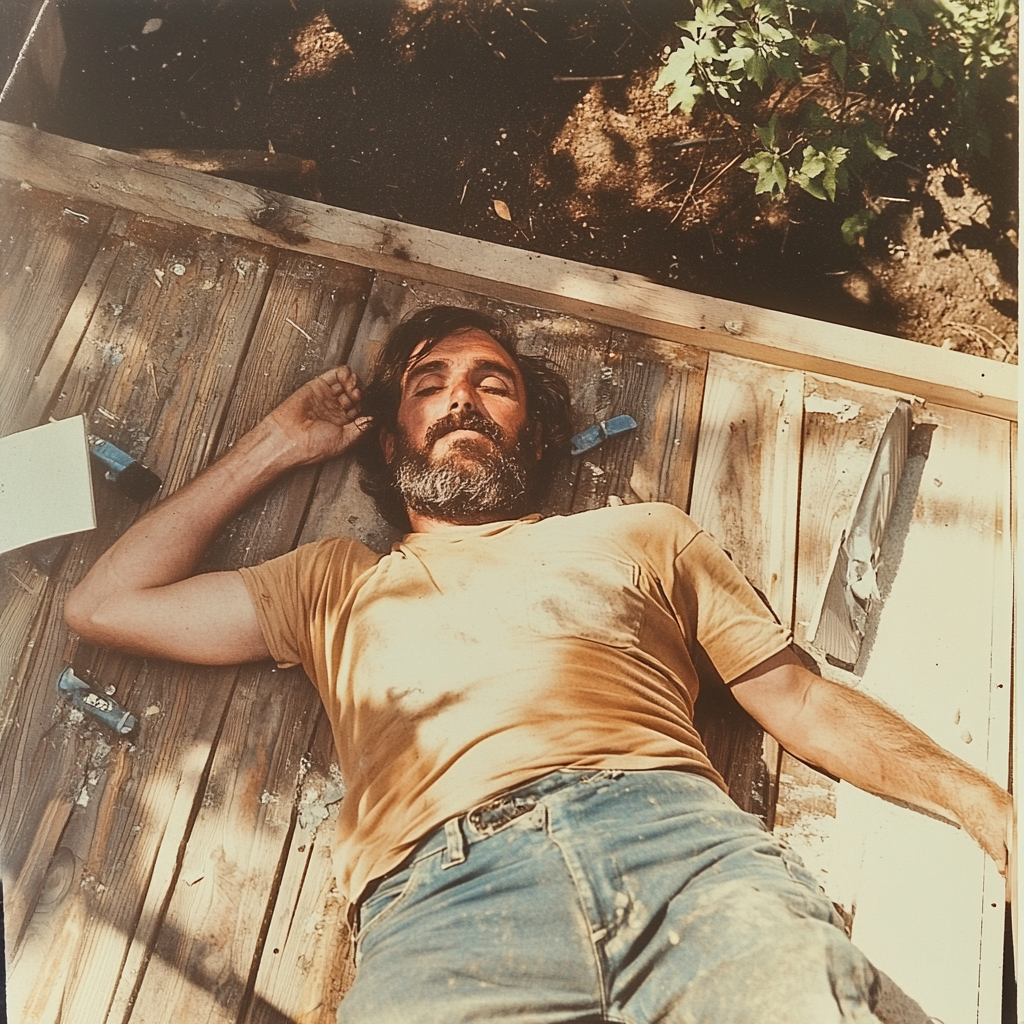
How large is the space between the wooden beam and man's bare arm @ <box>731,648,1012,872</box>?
0.51 meters

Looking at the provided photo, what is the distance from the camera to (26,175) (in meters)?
1.38

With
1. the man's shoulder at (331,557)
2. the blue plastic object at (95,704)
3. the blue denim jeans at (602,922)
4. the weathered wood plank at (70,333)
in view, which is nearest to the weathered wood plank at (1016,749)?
the blue denim jeans at (602,922)

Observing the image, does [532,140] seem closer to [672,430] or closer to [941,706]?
[672,430]

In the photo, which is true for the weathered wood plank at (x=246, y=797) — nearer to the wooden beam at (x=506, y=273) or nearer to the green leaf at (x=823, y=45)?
the wooden beam at (x=506, y=273)

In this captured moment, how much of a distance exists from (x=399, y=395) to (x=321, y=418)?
0.43ft

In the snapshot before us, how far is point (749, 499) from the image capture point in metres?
1.28

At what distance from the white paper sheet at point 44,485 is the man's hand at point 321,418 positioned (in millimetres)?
296

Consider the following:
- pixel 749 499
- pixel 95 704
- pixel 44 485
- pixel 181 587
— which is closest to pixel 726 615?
pixel 749 499

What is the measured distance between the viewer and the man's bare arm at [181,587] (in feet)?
3.84

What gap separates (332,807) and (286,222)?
94 cm

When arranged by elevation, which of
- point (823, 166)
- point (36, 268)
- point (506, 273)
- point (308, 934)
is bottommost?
point (308, 934)

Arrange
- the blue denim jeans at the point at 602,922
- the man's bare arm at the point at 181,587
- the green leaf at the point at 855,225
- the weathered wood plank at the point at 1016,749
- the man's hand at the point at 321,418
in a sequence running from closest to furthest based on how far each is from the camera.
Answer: the blue denim jeans at the point at 602,922
the weathered wood plank at the point at 1016,749
the man's bare arm at the point at 181,587
the man's hand at the point at 321,418
the green leaf at the point at 855,225

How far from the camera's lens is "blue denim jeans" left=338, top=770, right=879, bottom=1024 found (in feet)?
3.06

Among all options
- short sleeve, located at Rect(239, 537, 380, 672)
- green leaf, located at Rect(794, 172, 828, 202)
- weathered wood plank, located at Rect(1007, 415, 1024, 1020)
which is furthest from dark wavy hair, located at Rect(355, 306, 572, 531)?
weathered wood plank, located at Rect(1007, 415, 1024, 1020)
